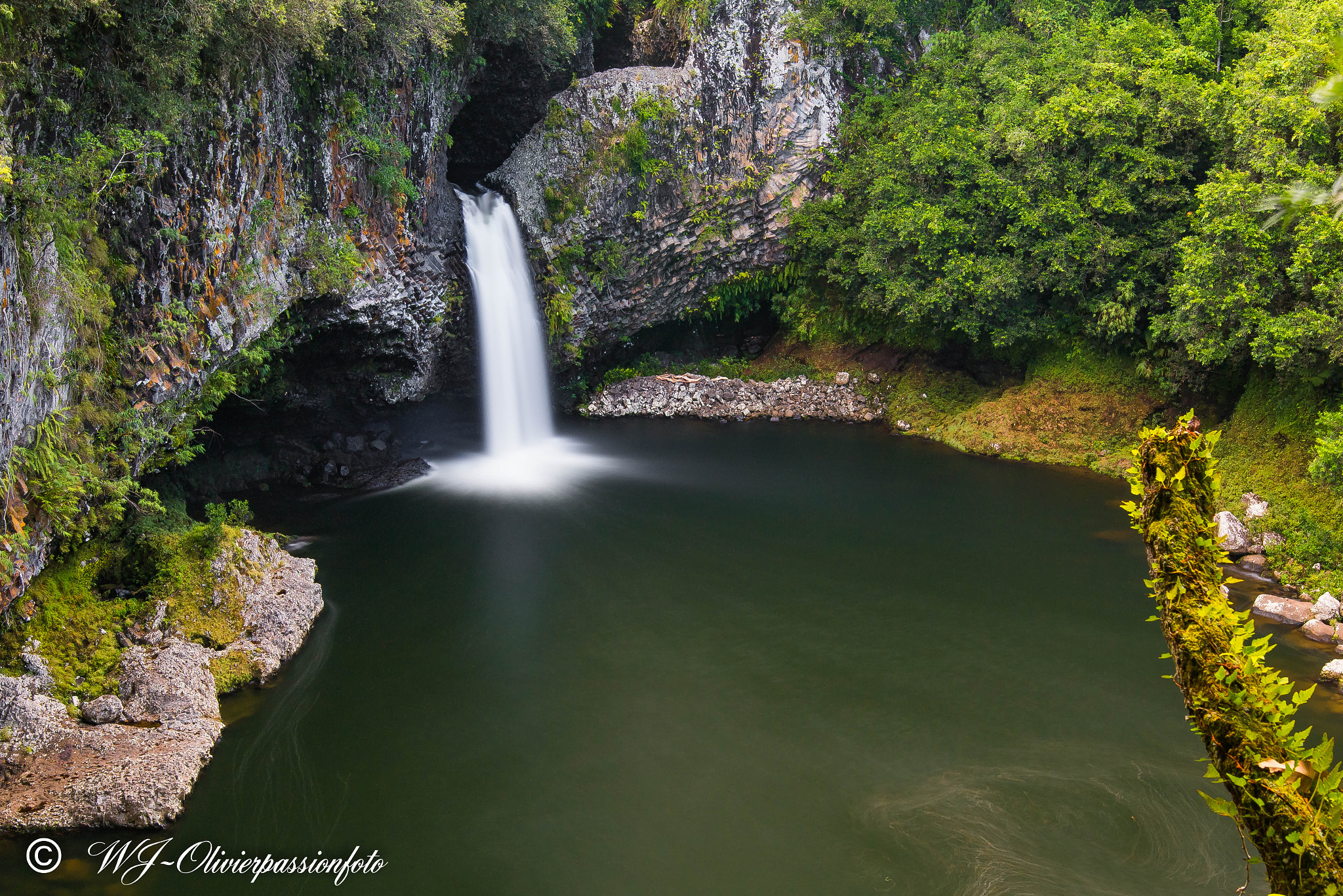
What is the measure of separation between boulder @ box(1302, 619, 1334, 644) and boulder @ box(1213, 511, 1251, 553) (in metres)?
1.93

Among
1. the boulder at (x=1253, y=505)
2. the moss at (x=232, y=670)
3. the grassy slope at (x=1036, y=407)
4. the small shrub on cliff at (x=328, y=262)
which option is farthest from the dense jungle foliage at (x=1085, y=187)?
the moss at (x=232, y=670)

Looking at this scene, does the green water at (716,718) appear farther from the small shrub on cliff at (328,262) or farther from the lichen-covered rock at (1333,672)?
the small shrub on cliff at (328,262)

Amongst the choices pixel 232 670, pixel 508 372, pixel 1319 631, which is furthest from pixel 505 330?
pixel 1319 631

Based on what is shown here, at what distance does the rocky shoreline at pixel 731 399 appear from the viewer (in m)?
20.5

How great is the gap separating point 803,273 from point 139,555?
603 inches

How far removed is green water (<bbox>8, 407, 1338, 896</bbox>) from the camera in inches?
269

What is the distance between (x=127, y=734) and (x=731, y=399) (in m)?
15.2

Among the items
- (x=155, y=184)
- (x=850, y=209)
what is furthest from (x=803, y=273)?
(x=155, y=184)

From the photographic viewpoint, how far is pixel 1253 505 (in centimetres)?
1289

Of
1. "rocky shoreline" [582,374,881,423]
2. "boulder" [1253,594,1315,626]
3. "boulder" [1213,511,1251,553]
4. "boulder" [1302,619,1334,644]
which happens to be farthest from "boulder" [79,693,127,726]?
"boulder" [1213,511,1251,553]

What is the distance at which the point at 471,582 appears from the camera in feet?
38.7

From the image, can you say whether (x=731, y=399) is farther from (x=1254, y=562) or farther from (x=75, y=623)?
(x=75, y=623)

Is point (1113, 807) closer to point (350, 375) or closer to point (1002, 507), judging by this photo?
point (1002, 507)

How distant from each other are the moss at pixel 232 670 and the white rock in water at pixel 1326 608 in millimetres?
12661
